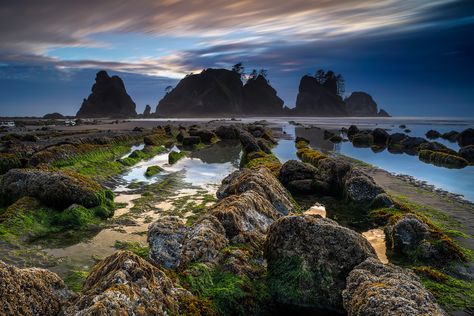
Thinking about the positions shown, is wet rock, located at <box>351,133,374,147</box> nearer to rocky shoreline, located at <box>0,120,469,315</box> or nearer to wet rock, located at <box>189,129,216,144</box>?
wet rock, located at <box>189,129,216,144</box>

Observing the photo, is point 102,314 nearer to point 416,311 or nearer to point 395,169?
point 416,311

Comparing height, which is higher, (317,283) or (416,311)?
(416,311)

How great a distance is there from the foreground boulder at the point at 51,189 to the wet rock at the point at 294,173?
29.9 ft

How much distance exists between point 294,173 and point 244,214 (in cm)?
962

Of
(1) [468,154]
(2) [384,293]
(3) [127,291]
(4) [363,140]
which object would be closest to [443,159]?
(1) [468,154]

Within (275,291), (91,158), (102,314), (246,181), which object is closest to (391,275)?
(275,291)

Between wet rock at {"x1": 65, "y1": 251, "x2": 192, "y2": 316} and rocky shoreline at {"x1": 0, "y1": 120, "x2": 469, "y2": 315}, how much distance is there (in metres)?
0.02

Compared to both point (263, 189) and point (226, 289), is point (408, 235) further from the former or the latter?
point (226, 289)

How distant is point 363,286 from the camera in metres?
5.78

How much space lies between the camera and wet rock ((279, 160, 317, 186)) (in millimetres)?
18375

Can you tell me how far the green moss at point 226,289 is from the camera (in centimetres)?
614

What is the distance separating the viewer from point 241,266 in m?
7.10

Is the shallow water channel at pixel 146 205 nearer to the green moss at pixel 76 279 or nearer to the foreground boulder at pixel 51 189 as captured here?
the green moss at pixel 76 279

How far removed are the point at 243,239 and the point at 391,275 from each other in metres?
3.31
